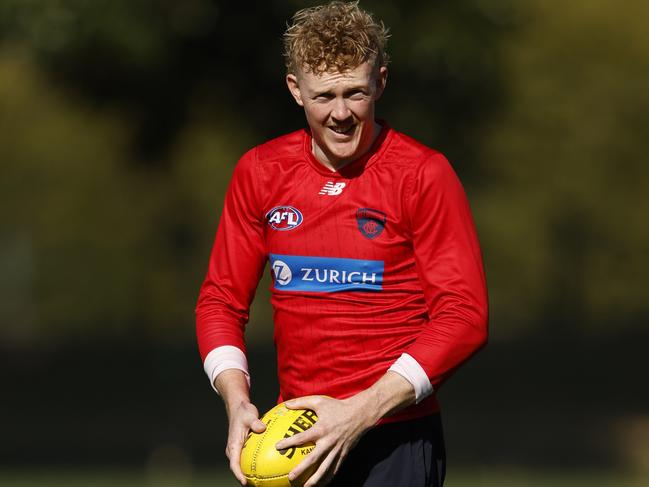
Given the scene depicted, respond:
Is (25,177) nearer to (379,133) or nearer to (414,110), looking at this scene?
(414,110)

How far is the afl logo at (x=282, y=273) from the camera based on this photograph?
4.45 metres

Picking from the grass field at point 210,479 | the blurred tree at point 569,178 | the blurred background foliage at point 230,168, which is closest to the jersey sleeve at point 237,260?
the grass field at point 210,479

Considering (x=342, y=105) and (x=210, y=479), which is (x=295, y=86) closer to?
(x=342, y=105)

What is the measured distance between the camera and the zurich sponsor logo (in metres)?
4.32

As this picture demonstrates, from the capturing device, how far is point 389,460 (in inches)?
172

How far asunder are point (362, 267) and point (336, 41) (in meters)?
0.76

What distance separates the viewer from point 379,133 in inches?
177

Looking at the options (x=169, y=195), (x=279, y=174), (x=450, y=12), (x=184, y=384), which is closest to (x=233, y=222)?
(x=279, y=174)

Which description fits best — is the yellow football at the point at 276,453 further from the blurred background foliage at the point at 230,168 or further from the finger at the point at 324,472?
the blurred background foliage at the point at 230,168

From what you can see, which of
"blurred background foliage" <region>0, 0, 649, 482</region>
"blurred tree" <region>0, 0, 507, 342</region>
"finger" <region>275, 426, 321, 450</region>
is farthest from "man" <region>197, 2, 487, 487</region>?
"blurred tree" <region>0, 0, 507, 342</region>

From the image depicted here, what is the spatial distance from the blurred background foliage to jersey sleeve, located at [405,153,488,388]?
1271 centimetres

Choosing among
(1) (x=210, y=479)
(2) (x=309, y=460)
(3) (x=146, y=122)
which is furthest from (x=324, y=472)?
(3) (x=146, y=122)

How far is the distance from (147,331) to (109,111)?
12.5 feet

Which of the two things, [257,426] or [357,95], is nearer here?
[257,426]
